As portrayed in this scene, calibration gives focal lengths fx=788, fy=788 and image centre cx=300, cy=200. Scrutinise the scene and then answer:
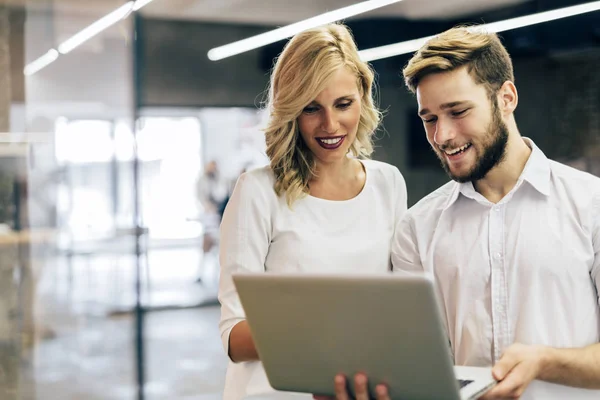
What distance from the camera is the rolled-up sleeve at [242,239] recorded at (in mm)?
1888

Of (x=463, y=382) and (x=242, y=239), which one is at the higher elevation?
(x=242, y=239)

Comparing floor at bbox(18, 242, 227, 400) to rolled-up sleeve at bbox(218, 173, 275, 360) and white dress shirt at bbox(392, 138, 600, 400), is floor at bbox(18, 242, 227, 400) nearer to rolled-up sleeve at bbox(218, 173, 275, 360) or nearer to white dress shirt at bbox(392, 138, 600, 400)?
rolled-up sleeve at bbox(218, 173, 275, 360)

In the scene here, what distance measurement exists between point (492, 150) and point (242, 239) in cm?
63

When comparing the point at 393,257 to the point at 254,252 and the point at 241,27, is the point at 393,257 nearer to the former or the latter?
the point at 254,252

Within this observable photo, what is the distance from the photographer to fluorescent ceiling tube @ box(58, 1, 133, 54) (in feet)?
13.0

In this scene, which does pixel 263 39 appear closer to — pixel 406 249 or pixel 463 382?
pixel 406 249

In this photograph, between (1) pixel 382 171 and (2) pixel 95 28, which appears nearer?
(1) pixel 382 171

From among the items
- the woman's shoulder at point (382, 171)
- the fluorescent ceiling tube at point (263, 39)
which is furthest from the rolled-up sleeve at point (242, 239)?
the fluorescent ceiling tube at point (263, 39)

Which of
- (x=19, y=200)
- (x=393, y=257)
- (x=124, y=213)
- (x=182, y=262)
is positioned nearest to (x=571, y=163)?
(x=182, y=262)

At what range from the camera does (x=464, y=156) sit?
1.64m

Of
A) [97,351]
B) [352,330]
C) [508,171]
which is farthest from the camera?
[97,351]

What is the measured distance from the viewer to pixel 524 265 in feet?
5.26

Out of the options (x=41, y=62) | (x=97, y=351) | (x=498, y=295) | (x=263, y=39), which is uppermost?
(x=263, y=39)

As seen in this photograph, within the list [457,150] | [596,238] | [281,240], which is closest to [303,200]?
[281,240]
